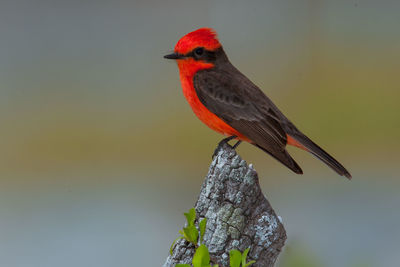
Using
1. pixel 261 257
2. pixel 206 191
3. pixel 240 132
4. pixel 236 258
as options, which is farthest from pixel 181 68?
pixel 236 258

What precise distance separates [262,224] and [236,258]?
0.31 metres

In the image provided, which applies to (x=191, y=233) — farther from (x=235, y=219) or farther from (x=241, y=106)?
(x=241, y=106)

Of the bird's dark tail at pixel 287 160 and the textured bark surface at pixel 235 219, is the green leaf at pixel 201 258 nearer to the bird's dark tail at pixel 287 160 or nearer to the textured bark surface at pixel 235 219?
the textured bark surface at pixel 235 219

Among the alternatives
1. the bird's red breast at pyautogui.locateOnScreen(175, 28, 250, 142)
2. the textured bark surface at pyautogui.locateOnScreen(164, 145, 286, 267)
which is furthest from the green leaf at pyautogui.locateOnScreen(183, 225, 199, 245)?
the bird's red breast at pyautogui.locateOnScreen(175, 28, 250, 142)

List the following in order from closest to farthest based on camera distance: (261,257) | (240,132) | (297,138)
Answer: (261,257) → (240,132) → (297,138)

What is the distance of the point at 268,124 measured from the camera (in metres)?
2.42

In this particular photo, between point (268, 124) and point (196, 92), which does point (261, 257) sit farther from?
point (196, 92)

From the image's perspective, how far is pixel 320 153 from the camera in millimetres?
2424

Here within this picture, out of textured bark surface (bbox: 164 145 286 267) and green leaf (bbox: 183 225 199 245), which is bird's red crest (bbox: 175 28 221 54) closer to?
textured bark surface (bbox: 164 145 286 267)

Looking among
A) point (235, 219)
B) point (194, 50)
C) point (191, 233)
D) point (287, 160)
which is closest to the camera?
point (191, 233)

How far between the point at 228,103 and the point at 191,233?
1.26 meters

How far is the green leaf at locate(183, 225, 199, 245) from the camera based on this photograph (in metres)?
1.29

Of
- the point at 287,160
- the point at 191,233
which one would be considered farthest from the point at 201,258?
the point at 287,160

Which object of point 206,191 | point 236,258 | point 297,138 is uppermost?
point 297,138
